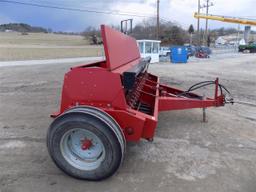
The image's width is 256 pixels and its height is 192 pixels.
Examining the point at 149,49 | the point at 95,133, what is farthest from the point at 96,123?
the point at 149,49

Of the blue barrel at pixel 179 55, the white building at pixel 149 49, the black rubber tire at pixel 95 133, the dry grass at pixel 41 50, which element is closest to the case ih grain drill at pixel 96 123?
the black rubber tire at pixel 95 133

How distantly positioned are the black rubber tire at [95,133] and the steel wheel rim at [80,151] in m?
0.05

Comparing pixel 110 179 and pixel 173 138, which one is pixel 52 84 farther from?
pixel 110 179

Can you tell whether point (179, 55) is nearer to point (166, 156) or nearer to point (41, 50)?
point (166, 156)

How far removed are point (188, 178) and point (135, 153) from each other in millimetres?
844

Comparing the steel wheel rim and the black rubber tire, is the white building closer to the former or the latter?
the steel wheel rim

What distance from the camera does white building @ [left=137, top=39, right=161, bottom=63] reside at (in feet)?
64.3

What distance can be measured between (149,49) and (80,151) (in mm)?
17484

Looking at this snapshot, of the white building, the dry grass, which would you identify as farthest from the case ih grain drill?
the dry grass

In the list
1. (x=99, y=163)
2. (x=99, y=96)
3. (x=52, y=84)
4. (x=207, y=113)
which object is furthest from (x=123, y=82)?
(x=52, y=84)

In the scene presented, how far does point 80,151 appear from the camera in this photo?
3.17 meters

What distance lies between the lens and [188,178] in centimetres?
311

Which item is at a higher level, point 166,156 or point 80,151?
point 80,151

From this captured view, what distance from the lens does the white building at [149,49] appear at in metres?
19.6
